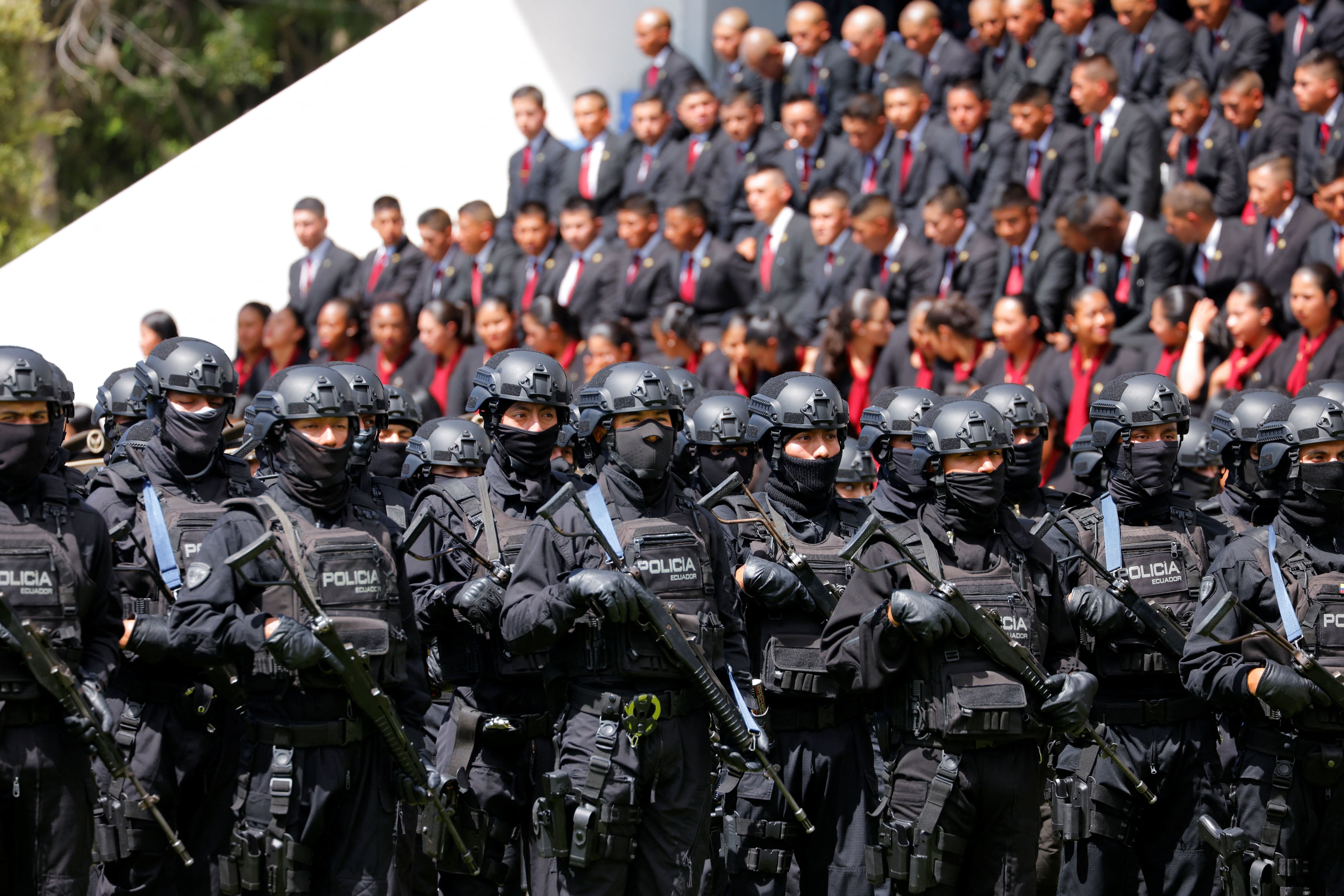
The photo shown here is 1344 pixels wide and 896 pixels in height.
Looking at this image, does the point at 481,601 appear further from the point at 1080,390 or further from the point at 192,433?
the point at 1080,390

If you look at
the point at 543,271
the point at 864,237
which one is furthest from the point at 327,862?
the point at 543,271

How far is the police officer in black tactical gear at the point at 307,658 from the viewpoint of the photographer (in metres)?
6.71

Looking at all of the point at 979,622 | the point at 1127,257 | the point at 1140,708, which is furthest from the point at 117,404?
the point at 1127,257

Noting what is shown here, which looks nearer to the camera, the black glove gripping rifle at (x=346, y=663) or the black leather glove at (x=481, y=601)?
the black glove gripping rifle at (x=346, y=663)

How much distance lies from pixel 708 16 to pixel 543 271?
4911mm

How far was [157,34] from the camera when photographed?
2972cm

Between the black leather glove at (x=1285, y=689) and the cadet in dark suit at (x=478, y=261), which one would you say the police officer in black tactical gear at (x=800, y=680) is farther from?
the cadet in dark suit at (x=478, y=261)

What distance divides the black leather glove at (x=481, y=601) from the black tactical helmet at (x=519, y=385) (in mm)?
895

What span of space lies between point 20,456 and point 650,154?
404 inches

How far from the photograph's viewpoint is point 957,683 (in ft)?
23.8

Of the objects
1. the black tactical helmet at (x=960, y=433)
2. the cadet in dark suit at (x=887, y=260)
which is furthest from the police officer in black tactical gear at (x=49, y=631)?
the cadet in dark suit at (x=887, y=260)

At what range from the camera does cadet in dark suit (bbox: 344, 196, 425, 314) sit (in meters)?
16.4

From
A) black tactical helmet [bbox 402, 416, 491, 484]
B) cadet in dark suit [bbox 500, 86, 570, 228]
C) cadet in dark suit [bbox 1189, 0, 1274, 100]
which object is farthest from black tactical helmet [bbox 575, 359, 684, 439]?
cadet in dark suit [bbox 500, 86, 570, 228]

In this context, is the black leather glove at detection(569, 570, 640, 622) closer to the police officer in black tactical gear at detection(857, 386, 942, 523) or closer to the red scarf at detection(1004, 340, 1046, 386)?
the police officer in black tactical gear at detection(857, 386, 942, 523)
